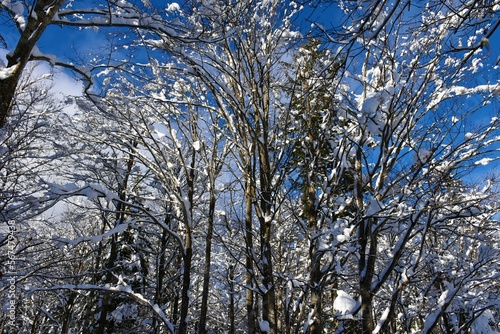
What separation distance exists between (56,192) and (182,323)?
3627 mm

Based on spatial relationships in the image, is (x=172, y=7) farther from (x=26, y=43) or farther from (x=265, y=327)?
(x=265, y=327)

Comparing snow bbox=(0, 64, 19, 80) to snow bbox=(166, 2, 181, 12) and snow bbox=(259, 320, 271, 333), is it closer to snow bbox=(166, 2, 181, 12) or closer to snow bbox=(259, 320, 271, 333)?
snow bbox=(166, 2, 181, 12)

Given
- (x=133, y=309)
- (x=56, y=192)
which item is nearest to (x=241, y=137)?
(x=56, y=192)

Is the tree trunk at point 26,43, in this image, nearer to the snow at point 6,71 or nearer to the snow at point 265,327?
the snow at point 6,71

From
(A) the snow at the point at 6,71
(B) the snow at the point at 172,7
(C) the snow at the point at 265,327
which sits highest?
(B) the snow at the point at 172,7

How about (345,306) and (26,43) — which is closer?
(26,43)

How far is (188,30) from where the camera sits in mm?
3918

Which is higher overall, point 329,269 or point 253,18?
point 253,18

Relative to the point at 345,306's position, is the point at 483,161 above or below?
above

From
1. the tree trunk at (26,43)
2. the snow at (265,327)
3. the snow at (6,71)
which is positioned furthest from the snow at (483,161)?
the snow at (6,71)

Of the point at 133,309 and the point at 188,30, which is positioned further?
the point at 133,309

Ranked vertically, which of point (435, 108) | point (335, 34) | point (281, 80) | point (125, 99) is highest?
point (281, 80)

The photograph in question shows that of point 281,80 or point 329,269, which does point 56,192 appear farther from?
point 281,80

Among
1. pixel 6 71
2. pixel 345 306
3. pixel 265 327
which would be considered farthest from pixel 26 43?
pixel 345 306
